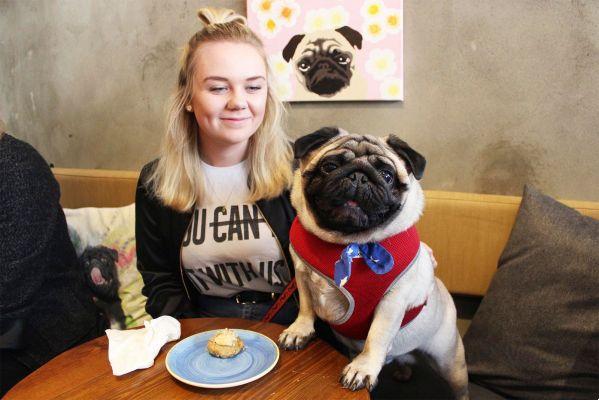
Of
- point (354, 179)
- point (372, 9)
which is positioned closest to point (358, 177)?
point (354, 179)

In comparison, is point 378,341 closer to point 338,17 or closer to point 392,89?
point 392,89

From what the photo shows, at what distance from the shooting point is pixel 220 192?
1522 mm

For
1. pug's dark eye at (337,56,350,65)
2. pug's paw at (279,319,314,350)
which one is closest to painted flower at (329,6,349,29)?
pug's dark eye at (337,56,350,65)

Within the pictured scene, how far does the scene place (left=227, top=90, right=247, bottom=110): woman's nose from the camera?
138 cm

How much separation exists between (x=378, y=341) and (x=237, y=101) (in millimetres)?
763

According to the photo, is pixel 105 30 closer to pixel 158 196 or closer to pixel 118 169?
pixel 118 169

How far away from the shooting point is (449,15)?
5.85 ft

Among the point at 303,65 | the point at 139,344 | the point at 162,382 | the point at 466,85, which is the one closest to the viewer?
the point at 162,382

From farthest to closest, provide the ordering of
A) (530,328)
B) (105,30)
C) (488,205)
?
(105,30), (488,205), (530,328)

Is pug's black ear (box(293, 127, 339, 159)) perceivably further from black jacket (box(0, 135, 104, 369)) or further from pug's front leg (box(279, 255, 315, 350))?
black jacket (box(0, 135, 104, 369))

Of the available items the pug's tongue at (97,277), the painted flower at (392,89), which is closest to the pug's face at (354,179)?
the painted flower at (392,89)

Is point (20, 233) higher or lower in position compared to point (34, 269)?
higher

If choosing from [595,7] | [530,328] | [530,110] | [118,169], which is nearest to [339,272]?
[530,328]

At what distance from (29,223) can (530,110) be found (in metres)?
→ 1.72
